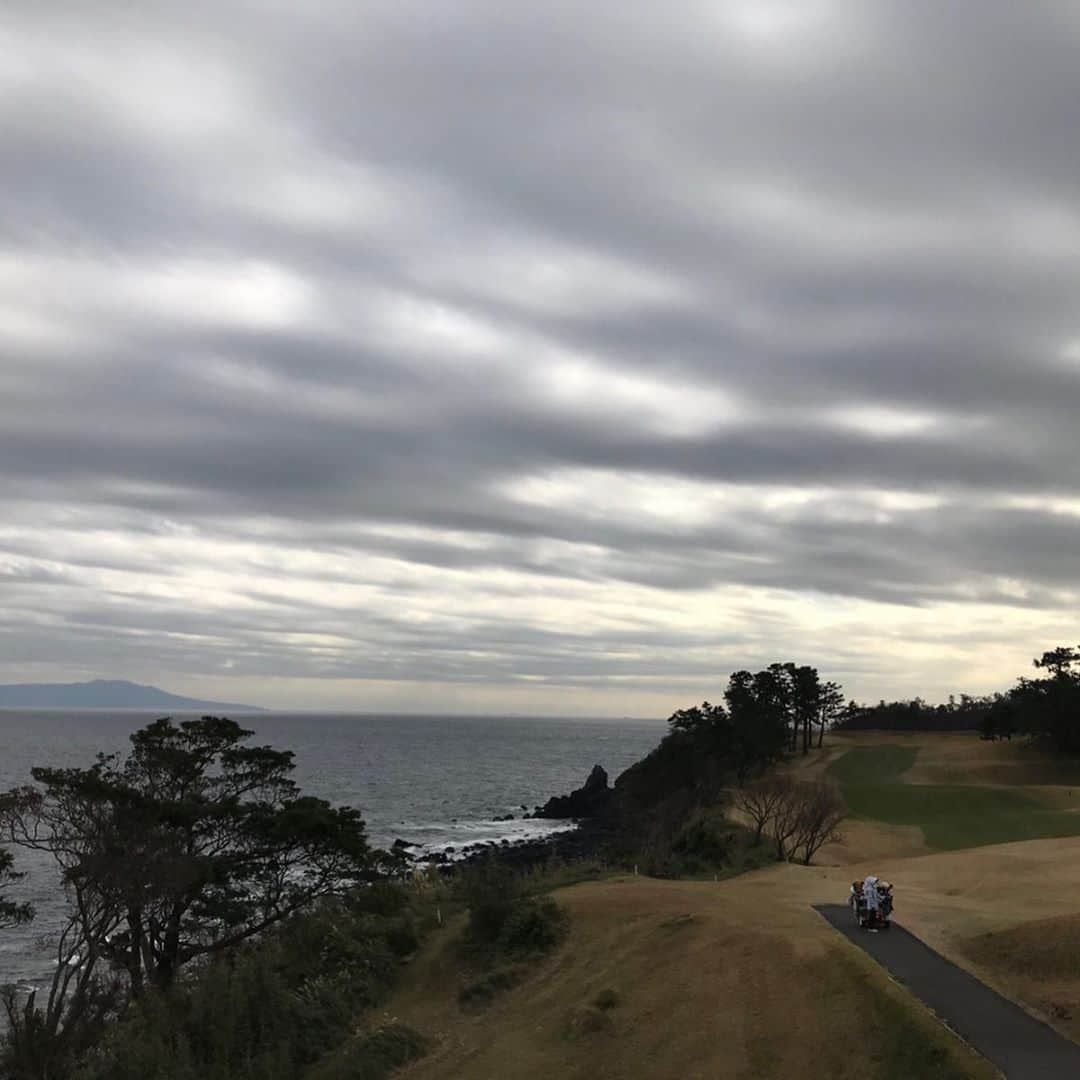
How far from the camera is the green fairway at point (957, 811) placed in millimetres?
55825

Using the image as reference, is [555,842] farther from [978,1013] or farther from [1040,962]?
[978,1013]

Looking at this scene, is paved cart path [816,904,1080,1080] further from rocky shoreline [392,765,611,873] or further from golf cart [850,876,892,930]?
rocky shoreline [392,765,611,873]

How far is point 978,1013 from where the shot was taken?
19125mm

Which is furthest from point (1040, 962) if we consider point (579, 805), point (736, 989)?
point (579, 805)

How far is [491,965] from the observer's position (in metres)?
27.8

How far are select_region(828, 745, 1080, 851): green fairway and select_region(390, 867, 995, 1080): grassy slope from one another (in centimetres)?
3101

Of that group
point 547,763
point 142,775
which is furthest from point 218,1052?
point 547,763

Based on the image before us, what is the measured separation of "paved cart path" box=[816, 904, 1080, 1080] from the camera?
55.1ft

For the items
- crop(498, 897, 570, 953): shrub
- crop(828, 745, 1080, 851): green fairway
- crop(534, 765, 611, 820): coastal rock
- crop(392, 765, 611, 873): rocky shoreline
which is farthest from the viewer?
crop(534, 765, 611, 820): coastal rock

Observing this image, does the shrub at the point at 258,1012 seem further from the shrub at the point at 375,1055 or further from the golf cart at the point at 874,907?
the golf cart at the point at 874,907

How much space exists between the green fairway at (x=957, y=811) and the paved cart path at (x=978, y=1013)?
3310cm

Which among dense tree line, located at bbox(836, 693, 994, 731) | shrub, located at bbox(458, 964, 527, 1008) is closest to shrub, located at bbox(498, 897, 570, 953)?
Result: shrub, located at bbox(458, 964, 527, 1008)

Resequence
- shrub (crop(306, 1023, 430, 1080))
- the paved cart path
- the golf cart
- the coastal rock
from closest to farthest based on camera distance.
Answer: the paved cart path
shrub (crop(306, 1023, 430, 1080))
the golf cart
the coastal rock

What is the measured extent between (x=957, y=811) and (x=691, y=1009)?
163 ft
